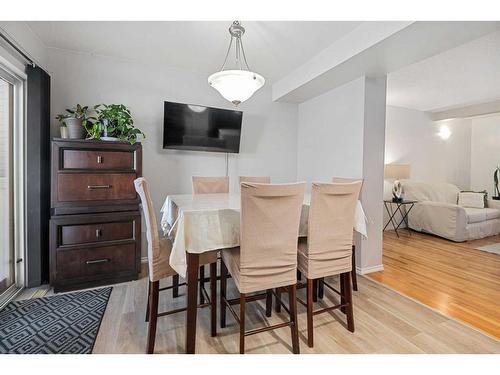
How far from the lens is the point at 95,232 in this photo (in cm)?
254

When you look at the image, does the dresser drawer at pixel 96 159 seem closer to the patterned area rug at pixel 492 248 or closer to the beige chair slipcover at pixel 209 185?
the beige chair slipcover at pixel 209 185

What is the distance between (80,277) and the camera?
2490mm

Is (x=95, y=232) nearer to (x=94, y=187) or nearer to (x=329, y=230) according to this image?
(x=94, y=187)

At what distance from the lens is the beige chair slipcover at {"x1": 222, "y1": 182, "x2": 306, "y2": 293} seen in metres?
1.46

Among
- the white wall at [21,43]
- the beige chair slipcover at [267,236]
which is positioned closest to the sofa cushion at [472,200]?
the beige chair slipcover at [267,236]

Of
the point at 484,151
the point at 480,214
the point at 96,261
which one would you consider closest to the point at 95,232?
the point at 96,261

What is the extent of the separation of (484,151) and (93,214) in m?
7.84

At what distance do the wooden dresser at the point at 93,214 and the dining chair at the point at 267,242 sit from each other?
5.09ft

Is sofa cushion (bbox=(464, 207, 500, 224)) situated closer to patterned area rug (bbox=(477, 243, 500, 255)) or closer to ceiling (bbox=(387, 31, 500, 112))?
patterned area rug (bbox=(477, 243, 500, 255))

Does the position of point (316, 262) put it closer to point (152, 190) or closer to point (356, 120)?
point (356, 120)

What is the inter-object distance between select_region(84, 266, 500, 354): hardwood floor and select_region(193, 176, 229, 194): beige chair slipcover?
122 cm

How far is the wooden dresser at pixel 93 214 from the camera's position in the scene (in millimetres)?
2420
